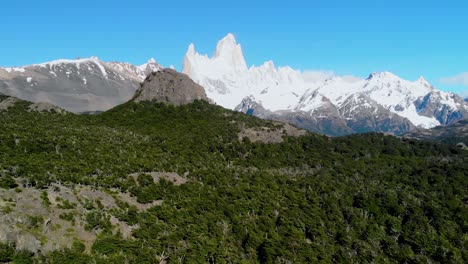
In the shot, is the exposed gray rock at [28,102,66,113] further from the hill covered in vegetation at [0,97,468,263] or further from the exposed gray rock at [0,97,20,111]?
the exposed gray rock at [0,97,20,111]

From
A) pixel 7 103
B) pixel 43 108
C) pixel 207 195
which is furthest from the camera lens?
pixel 7 103

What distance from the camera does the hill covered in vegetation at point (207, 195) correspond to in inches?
2867

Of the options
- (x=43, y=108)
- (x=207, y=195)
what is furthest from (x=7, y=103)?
(x=207, y=195)

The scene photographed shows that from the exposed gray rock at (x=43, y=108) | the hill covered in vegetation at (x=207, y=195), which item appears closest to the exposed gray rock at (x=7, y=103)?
the hill covered in vegetation at (x=207, y=195)

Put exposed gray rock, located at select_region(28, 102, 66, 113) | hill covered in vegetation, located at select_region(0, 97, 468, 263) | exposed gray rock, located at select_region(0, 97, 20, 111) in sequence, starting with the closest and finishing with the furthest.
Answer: hill covered in vegetation, located at select_region(0, 97, 468, 263), exposed gray rock, located at select_region(28, 102, 66, 113), exposed gray rock, located at select_region(0, 97, 20, 111)

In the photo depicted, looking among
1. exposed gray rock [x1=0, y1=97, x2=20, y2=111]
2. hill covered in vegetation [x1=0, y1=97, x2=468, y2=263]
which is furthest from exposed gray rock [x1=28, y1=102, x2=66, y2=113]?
exposed gray rock [x1=0, y1=97, x2=20, y2=111]

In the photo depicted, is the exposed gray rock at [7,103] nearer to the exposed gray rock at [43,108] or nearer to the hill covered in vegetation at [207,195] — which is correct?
the hill covered in vegetation at [207,195]

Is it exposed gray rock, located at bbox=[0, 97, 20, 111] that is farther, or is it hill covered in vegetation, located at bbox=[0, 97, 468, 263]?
exposed gray rock, located at bbox=[0, 97, 20, 111]

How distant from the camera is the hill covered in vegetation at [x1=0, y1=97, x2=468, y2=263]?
72812 millimetres

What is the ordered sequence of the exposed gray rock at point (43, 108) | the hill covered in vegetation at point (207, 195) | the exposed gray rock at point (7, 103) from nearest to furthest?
the hill covered in vegetation at point (207, 195), the exposed gray rock at point (43, 108), the exposed gray rock at point (7, 103)

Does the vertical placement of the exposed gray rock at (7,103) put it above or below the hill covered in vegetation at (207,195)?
above

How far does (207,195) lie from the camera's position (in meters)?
109

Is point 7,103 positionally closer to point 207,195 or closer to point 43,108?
point 43,108

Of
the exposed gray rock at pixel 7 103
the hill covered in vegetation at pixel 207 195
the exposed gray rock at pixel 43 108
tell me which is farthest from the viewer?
the exposed gray rock at pixel 7 103
